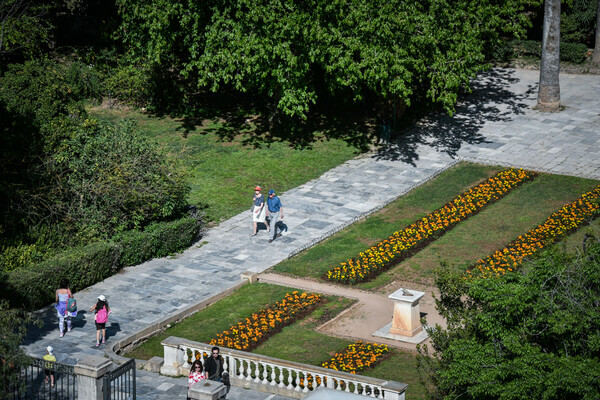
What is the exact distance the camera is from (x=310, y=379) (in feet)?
66.8

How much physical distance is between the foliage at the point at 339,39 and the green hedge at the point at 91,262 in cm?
838

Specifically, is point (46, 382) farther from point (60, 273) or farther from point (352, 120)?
point (352, 120)

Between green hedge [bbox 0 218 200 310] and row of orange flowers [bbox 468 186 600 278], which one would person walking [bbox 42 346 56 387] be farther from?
row of orange flowers [bbox 468 186 600 278]

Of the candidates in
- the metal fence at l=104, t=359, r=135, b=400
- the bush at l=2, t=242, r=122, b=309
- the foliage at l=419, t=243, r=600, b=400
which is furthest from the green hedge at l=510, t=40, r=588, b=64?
the metal fence at l=104, t=359, r=135, b=400

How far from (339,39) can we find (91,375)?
61.8 feet

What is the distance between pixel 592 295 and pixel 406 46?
1854 centimetres

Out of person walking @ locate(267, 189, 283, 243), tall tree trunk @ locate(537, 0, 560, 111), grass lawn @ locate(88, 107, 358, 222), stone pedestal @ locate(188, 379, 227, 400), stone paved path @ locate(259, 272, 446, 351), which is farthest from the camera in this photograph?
tall tree trunk @ locate(537, 0, 560, 111)

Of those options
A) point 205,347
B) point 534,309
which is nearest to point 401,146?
point 205,347

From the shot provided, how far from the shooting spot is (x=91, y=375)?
1816 centimetres

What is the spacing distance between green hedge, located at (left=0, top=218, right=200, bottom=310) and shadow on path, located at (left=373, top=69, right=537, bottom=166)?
11.0 meters

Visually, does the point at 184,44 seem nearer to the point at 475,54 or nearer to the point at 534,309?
the point at 475,54

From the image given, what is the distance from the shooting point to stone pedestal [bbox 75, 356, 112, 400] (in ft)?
59.5

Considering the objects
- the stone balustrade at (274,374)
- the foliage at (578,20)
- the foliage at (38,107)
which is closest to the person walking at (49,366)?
the stone balustrade at (274,374)

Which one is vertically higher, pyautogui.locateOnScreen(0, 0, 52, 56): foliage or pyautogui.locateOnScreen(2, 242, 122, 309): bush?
pyautogui.locateOnScreen(0, 0, 52, 56): foliage
